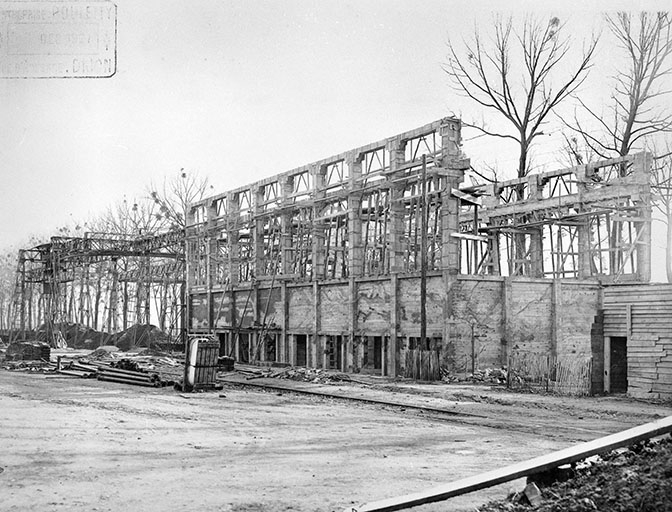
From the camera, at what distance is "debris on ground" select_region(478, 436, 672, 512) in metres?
6.95

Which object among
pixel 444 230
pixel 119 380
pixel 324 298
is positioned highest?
pixel 444 230

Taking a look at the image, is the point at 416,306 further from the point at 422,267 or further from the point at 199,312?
the point at 199,312

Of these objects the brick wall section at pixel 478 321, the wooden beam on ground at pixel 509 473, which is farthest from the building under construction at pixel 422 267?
the wooden beam on ground at pixel 509 473

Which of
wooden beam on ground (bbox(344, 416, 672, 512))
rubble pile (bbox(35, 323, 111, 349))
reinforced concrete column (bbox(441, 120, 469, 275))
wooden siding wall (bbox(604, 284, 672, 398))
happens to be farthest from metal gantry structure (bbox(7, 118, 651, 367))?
wooden beam on ground (bbox(344, 416, 672, 512))

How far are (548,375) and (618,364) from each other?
281 cm

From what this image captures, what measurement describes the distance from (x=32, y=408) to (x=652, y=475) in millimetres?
13724

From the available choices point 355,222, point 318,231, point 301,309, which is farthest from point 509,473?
point 318,231

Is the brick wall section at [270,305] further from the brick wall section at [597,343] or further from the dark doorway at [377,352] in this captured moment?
the brick wall section at [597,343]

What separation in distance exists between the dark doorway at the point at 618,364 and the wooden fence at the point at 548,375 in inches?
36.3

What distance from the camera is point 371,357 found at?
2855 cm

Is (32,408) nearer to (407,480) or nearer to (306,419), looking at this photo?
(306,419)

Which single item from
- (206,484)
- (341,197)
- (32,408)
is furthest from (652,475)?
(341,197)

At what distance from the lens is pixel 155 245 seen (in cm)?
4241

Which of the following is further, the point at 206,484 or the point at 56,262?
the point at 56,262
